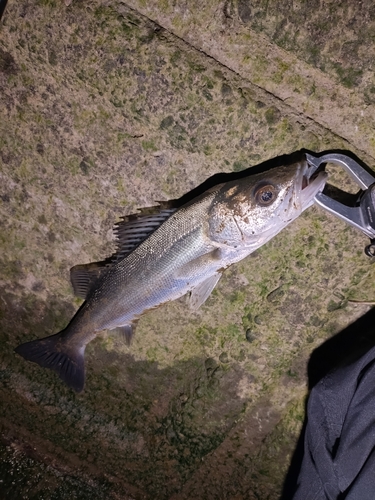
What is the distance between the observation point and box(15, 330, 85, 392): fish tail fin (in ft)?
8.41

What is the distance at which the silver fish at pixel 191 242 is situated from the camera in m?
2.00

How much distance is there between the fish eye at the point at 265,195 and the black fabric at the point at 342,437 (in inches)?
33.9

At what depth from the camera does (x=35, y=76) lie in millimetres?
2361

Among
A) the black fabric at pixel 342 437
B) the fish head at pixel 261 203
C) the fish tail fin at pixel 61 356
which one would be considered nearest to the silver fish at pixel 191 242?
the fish head at pixel 261 203

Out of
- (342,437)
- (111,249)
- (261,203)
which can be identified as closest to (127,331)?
(111,249)

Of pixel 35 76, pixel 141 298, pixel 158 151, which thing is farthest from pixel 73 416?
pixel 35 76

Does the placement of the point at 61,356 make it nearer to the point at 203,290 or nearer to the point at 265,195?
the point at 203,290

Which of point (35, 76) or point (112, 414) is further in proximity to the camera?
point (112, 414)

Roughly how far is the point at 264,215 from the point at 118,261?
0.83 m

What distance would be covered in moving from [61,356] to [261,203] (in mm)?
1539

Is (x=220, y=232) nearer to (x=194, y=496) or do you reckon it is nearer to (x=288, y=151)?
(x=288, y=151)

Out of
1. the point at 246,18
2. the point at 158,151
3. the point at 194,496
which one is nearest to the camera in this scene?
the point at 246,18

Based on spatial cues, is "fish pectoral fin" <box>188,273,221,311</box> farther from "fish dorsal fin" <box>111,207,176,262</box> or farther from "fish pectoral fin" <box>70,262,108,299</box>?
"fish pectoral fin" <box>70,262,108,299</box>

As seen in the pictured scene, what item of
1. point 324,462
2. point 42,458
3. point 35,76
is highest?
point 35,76
